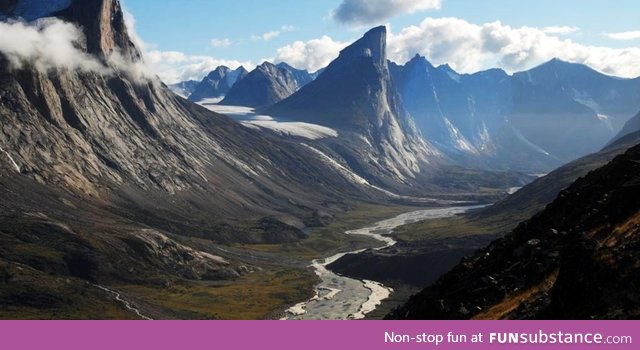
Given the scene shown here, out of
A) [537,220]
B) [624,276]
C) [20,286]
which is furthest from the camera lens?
[20,286]

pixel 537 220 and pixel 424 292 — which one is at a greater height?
pixel 537 220

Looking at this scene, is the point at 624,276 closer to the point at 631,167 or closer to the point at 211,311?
the point at 631,167
